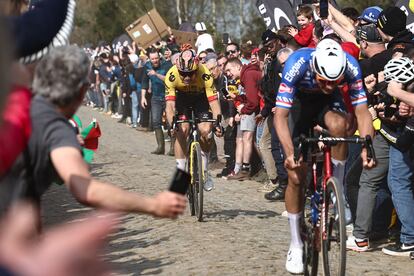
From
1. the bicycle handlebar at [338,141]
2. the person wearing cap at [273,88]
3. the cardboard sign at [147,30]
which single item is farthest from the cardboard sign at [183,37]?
the bicycle handlebar at [338,141]

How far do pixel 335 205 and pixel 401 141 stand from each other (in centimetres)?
184

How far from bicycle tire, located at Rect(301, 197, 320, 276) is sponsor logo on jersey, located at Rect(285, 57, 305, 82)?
3.58ft

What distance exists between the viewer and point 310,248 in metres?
6.50

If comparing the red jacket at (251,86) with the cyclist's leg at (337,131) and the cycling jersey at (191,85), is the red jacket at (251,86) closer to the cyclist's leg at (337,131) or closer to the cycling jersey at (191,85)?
the cycling jersey at (191,85)

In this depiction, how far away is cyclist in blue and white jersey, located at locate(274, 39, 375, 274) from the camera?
6445 millimetres

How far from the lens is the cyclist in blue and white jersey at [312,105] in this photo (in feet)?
21.1

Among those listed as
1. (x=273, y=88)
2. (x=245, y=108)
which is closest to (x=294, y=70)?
(x=273, y=88)

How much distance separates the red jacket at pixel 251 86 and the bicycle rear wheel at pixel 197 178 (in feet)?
9.30

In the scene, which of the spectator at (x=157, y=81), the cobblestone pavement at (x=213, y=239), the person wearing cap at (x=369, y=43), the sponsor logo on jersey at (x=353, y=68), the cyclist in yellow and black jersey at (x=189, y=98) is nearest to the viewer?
the sponsor logo on jersey at (x=353, y=68)

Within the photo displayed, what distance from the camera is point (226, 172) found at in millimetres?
14430

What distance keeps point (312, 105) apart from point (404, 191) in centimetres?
158

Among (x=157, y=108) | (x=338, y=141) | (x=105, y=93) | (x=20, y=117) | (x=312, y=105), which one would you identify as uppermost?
(x=20, y=117)

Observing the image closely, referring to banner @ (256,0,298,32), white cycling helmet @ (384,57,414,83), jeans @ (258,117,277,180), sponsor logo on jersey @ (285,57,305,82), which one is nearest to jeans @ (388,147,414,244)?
white cycling helmet @ (384,57,414,83)

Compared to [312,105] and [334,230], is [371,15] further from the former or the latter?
[334,230]
